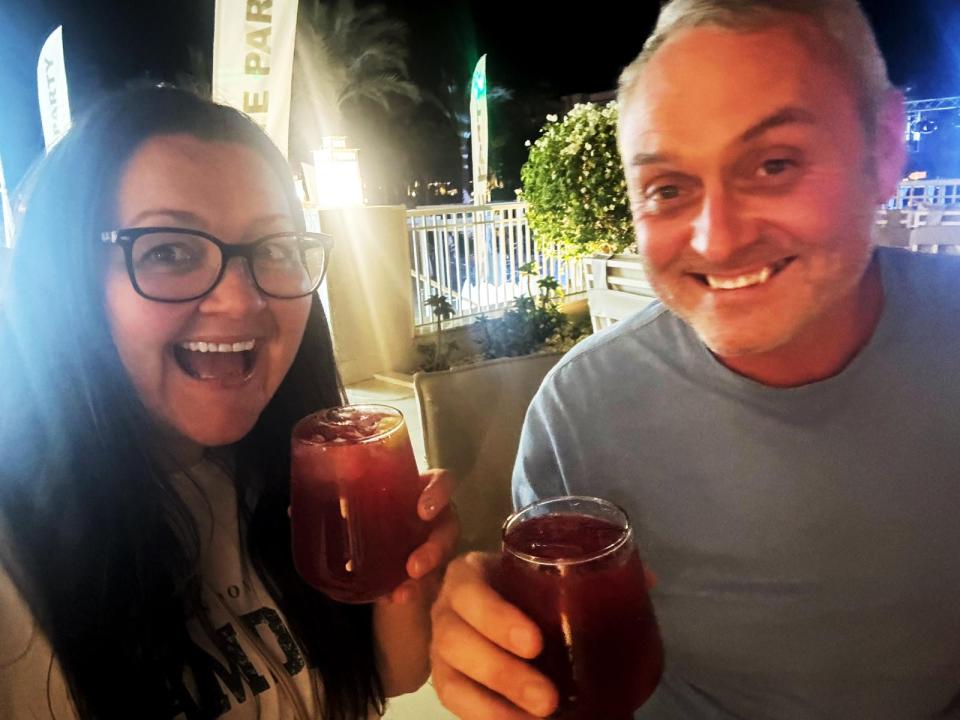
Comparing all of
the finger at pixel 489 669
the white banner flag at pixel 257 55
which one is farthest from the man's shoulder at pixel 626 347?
the white banner flag at pixel 257 55

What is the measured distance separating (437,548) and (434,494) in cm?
9

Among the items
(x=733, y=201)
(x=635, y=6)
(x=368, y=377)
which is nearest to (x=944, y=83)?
(x=635, y=6)

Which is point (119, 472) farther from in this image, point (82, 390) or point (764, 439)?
point (764, 439)

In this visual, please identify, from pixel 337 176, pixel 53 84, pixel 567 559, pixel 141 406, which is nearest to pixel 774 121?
pixel 567 559

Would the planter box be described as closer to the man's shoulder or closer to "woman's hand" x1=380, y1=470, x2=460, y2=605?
the man's shoulder

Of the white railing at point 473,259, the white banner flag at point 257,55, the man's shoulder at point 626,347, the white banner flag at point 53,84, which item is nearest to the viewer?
the man's shoulder at point 626,347

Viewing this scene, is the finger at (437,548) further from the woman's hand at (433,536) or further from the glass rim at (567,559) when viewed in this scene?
the glass rim at (567,559)

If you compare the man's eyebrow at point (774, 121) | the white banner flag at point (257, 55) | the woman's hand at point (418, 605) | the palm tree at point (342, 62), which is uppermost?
the palm tree at point (342, 62)

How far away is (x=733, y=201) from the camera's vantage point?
46.0 inches

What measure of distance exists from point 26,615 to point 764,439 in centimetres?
125

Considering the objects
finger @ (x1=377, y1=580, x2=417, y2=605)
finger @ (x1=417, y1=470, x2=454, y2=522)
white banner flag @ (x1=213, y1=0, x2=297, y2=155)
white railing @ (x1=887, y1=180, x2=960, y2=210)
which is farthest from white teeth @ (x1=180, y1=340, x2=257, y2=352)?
white railing @ (x1=887, y1=180, x2=960, y2=210)

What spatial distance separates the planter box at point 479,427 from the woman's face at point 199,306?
0.64 meters

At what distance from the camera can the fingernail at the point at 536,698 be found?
76cm

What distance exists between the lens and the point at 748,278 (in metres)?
1.19
